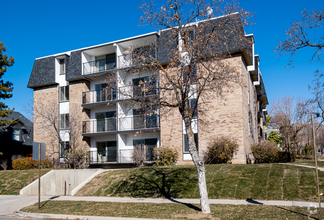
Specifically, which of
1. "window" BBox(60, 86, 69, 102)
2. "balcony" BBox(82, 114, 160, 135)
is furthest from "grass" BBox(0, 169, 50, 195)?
"window" BBox(60, 86, 69, 102)

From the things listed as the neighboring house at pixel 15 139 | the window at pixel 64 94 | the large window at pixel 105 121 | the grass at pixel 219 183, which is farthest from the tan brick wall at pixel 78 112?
the neighboring house at pixel 15 139

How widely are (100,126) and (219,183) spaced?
16.5 m

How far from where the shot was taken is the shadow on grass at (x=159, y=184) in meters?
14.8

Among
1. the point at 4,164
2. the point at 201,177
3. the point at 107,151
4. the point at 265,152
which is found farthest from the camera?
the point at 4,164

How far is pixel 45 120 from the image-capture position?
30125 millimetres

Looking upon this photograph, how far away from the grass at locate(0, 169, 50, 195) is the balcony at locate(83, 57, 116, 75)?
37.7 feet

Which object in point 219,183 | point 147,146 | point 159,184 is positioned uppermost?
point 147,146

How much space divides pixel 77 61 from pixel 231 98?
16.3m

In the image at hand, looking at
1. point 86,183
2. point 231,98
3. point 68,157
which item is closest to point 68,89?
point 68,157

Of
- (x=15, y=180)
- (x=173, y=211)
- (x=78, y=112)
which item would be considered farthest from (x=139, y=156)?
(x=173, y=211)

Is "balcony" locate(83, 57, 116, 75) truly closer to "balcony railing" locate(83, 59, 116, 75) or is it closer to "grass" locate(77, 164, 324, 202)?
"balcony railing" locate(83, 59, 116, 75)

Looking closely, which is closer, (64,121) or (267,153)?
(267,153)

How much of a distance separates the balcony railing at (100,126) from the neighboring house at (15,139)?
11.5 meters

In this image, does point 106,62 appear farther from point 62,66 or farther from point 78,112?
point 78,112
